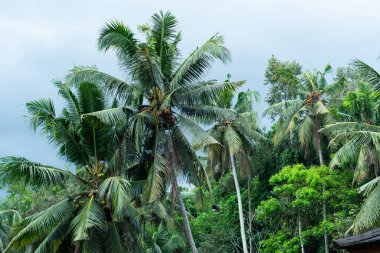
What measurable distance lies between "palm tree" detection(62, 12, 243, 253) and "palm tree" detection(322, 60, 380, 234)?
172 inches

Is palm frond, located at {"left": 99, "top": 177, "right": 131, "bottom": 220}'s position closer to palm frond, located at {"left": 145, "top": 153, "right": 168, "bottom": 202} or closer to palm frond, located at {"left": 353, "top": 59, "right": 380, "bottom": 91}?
palm frond, located at {"left": 145, "top": 153, "right": 168, "bottom": 202}

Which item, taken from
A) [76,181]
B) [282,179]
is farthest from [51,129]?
[282,179]

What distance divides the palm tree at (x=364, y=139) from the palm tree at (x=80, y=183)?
719 centimetres

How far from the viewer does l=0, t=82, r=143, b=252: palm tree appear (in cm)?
1705

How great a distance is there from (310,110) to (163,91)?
44.1ft

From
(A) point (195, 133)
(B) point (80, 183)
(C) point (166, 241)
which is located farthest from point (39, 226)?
(C) point (166, 241)

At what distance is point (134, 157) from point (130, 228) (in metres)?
2.69

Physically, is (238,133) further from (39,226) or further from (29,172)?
→ (39,226)

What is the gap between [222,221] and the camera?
116 ft

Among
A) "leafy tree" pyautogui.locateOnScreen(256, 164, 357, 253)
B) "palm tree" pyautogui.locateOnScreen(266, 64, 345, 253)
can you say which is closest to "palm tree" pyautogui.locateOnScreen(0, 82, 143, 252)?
"leafy tree" pyautogui.locateOnScreen(256, 164, 357, 253)

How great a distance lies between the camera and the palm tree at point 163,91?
774 inches

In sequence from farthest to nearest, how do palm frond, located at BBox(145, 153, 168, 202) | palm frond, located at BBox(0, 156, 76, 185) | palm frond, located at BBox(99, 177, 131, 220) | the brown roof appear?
palm frond, located at BBox(145, 153, 168, 202)
palm frond, located at BBox(0, 156, 76, 185)
palm frond, located at BBox(99, 177, 131, 220)
the brown roof

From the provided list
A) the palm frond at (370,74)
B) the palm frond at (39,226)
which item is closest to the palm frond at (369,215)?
the palm frond at (370,74)

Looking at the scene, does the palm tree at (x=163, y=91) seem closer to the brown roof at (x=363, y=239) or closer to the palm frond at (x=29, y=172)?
the palm frond at (x=29, y=172)
